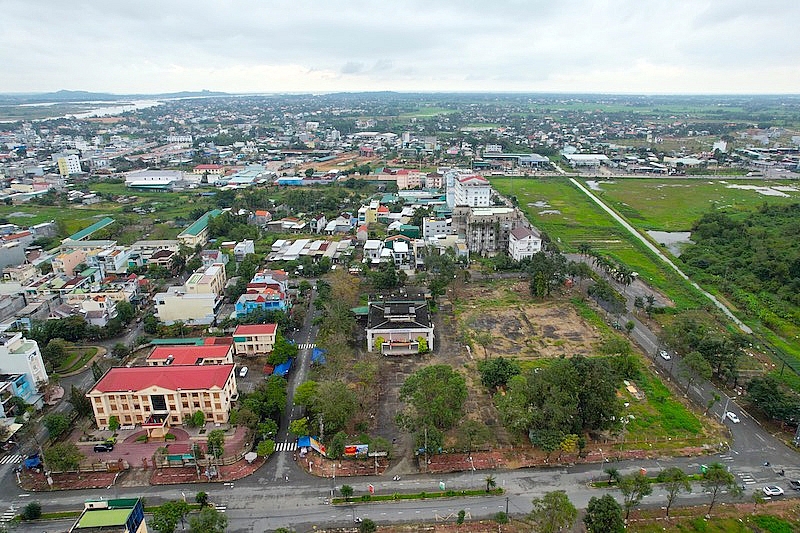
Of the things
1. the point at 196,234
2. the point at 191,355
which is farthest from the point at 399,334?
the point at 196,234

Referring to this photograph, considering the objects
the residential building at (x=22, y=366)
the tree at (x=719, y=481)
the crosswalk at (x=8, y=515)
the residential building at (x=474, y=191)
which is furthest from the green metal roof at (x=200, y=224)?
the tree at (x=719, y=481)

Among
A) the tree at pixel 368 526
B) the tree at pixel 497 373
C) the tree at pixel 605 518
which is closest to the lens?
the tree at pixel 605 518

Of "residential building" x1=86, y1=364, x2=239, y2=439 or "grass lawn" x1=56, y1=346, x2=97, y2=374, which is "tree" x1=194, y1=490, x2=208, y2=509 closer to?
"residential building" x1=86, y1=364, x2=239, y2=439

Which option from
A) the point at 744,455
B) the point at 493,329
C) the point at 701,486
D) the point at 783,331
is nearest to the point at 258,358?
the point at 493,329

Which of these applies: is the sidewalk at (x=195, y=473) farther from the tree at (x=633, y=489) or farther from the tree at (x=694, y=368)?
the tree at (x=694, y=368)

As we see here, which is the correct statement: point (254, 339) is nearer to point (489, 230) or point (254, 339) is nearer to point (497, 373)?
point (497, 373)

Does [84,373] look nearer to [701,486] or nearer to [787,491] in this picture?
[701,486]
